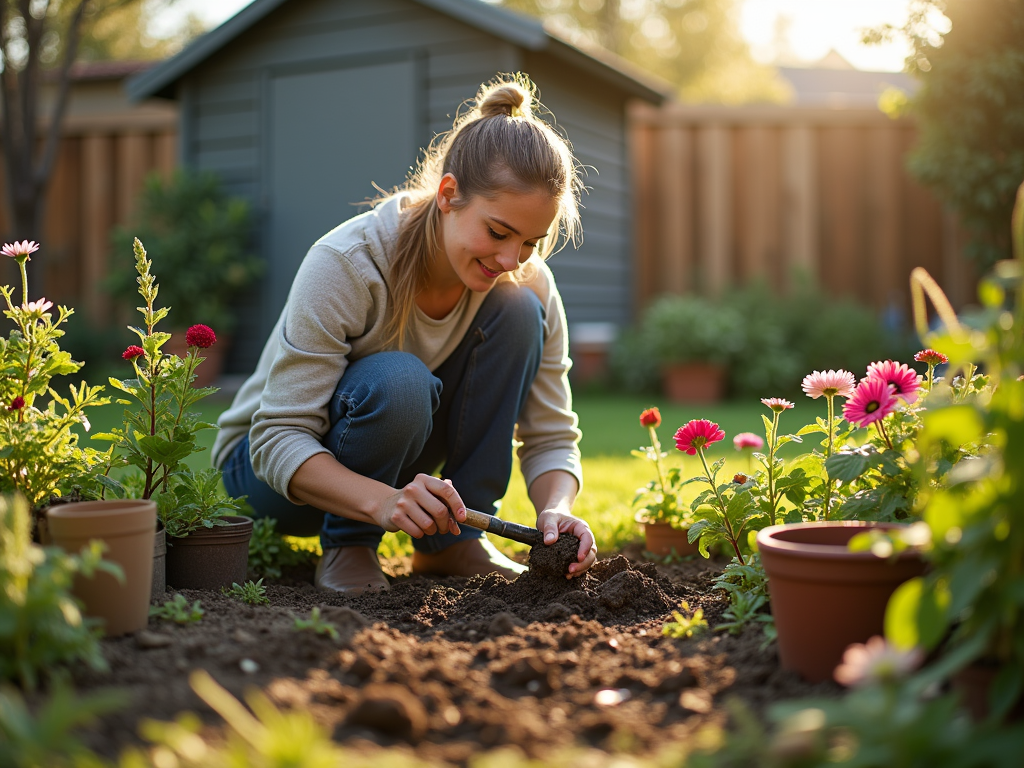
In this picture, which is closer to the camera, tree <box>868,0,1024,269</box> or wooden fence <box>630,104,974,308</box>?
tree <box>868,0,1024,269</box>

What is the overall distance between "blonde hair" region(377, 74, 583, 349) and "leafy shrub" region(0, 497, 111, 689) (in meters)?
1.20

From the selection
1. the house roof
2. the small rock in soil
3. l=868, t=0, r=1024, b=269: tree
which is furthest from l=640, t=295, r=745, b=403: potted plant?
the small rock in soil

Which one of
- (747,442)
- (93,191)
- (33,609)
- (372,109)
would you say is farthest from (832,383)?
(93,191)

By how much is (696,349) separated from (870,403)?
206 inches

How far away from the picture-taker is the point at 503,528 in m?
1.99

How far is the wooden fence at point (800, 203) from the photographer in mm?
7773

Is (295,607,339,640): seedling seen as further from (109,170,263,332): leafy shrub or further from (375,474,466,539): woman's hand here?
(109,170,263,332): leafy shrub

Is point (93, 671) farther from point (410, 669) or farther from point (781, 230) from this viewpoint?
point (781, 230)

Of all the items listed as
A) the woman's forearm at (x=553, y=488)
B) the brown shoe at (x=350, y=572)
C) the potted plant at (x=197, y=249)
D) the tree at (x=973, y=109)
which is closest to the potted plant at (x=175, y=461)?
the brown shoe at (x=350, y=572)

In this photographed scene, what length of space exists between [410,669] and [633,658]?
0.39m

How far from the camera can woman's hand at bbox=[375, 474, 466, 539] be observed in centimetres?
187

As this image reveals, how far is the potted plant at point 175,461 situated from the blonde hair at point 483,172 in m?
0.56

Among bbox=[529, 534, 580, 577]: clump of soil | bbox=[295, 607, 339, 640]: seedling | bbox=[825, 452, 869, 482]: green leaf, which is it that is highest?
bbox=[825, 452, 869, 482]: green leaf

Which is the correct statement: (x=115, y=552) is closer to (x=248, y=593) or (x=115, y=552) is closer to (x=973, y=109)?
(x=248, y=593)
